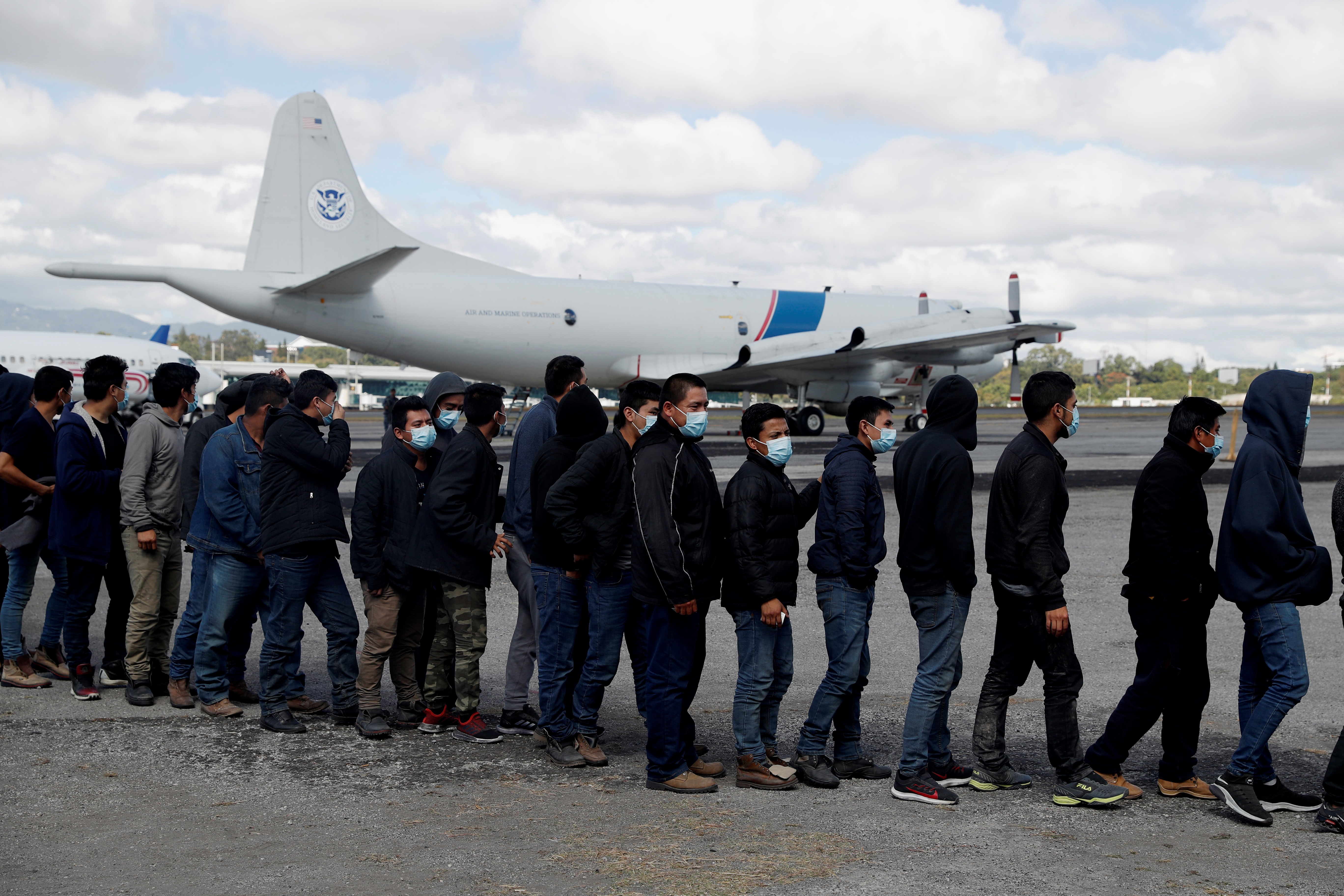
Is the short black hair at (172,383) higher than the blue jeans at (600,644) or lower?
higher

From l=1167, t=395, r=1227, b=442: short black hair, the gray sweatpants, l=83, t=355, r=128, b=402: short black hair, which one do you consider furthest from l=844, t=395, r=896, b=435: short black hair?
l=83, t=355, r=128, b=402: short black hair

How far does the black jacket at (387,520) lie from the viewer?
6.09 meters

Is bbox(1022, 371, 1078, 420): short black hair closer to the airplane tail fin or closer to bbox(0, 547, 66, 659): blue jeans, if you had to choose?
bbox(0, 547, 66, 659): blue jeans

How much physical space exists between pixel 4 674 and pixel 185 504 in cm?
158

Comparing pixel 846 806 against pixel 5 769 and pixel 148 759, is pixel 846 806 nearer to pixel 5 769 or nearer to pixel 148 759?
pixel 148 759

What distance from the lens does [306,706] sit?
646cm

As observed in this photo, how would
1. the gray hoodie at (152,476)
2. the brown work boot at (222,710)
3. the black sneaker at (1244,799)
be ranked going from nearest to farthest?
1. the black sneaker at (1244,799)
2. the brown work boot at (222,710)
3. the gray hoodie at (152,476)

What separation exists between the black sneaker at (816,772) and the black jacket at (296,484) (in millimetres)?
2850

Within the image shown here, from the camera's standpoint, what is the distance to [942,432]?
5188 mm

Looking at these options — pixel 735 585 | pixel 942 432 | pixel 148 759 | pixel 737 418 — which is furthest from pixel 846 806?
pixel 737 418

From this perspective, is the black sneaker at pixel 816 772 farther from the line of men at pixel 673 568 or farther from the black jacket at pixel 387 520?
the black jacket at pixel 387 520

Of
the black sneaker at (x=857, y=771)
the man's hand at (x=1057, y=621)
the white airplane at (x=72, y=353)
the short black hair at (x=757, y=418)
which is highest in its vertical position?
the white airplane at (x=72, y=353)

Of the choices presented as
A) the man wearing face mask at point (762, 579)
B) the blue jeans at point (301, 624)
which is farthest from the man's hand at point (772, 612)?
the blue jeans at point (301, 624)

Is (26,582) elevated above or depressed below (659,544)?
below
